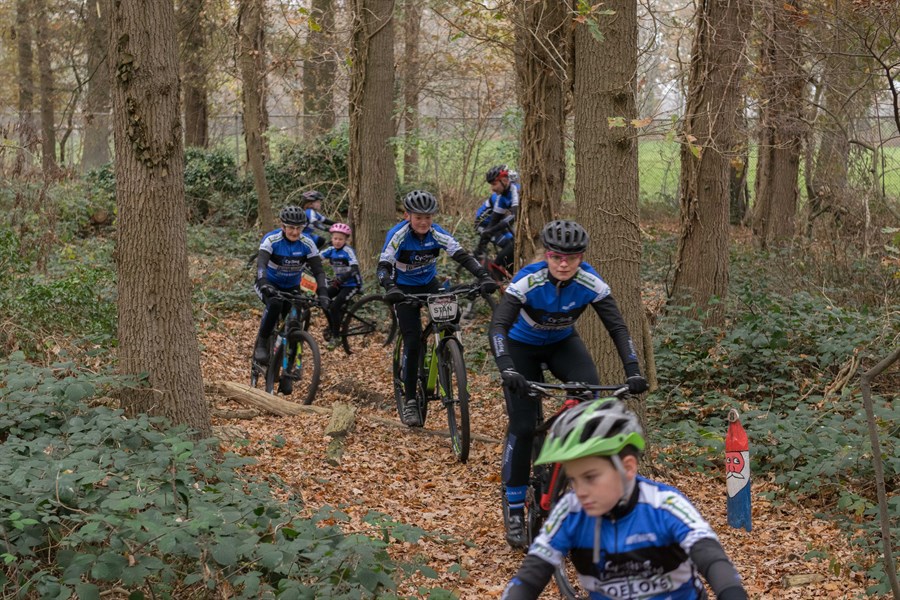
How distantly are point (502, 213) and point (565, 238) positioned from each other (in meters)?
9.39

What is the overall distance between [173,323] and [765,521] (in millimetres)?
4701

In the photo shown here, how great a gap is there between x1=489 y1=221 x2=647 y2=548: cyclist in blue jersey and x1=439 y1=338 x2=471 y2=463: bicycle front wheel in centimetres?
183

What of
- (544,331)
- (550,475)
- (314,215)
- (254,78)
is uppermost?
(254,78)

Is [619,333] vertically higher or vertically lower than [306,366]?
higher

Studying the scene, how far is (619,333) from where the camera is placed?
232 inches

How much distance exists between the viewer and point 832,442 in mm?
7605

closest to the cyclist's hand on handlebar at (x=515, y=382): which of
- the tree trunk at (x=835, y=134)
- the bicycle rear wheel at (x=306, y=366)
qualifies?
the bicycle rear wheel at (x=306, y=366)

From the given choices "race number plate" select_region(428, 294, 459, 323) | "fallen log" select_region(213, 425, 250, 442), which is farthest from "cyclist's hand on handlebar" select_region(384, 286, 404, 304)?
"fallen log" select_region(213, 425, 250, 442)

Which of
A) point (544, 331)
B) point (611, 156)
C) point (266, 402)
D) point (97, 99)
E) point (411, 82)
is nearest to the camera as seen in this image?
point (544, 331)

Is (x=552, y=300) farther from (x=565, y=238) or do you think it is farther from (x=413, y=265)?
(x=413, y=265)

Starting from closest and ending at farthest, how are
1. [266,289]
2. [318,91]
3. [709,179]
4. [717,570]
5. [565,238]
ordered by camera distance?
[717,570] < [565,238] < [266,289] < [709,179] < [318,91]

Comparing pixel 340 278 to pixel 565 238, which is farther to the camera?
pixel 340 278

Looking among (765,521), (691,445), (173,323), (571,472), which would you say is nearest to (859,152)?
(691,445)

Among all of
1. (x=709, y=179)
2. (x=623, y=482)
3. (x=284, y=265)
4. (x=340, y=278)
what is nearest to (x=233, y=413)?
(x=284, y=265)
